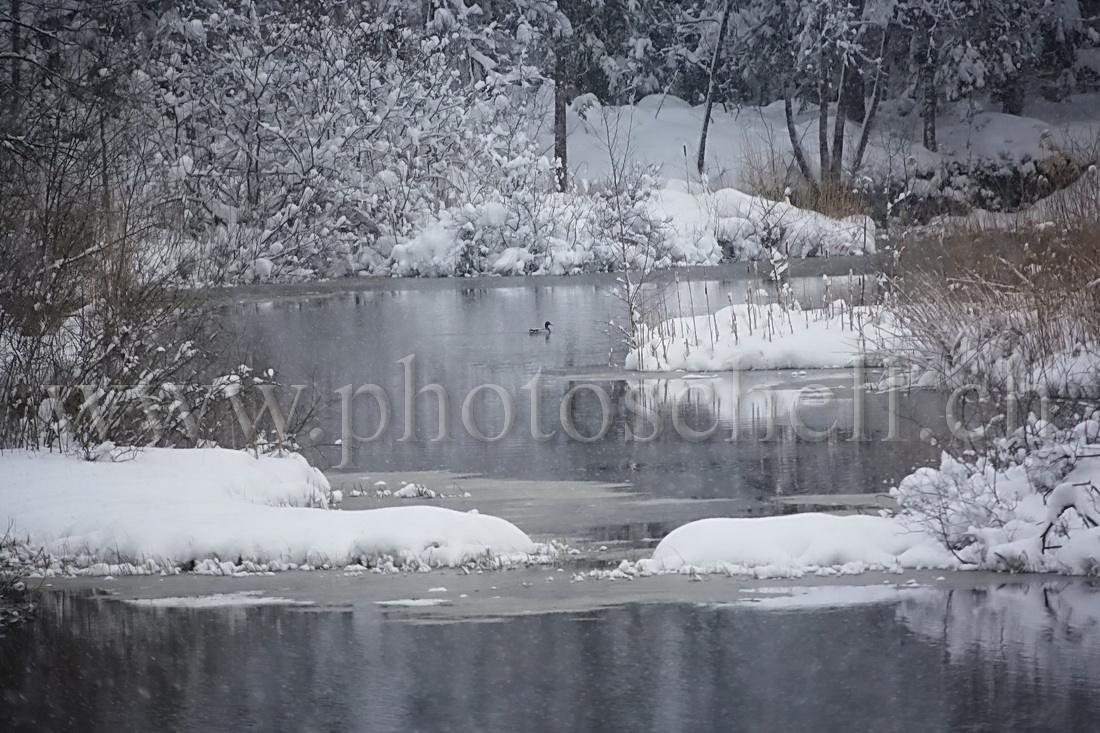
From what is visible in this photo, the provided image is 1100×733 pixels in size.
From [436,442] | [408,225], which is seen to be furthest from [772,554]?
[408,225]

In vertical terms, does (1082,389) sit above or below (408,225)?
below

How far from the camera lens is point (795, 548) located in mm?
9562

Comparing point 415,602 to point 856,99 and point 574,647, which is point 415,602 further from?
point 856,99

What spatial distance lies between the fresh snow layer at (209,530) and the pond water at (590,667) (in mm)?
1004

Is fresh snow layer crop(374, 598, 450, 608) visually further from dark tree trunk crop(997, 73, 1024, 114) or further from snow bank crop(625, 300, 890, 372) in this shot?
dark tree trunk crop(997, 73, 1024, 114)

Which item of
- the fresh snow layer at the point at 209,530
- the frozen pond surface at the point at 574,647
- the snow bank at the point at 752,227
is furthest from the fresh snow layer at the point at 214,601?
the snow bank at the point at 752,227

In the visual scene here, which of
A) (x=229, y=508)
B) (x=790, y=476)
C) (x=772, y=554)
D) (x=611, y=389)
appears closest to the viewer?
(x=772, y=554)

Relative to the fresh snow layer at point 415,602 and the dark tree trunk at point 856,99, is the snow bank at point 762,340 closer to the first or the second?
the fresh snow layer at point 415,602

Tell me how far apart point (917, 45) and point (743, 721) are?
149 ft

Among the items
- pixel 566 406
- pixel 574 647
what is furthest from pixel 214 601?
pixel 566 406

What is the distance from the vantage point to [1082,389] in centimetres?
1512

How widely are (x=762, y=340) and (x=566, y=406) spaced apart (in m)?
3.96

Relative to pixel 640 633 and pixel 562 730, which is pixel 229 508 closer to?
pixel 640 633

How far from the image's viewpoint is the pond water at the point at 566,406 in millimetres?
13477
